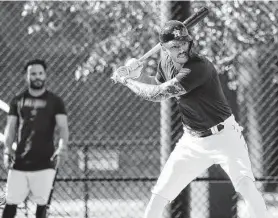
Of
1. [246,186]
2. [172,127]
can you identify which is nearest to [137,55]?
[172,127]

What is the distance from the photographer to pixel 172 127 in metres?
6.20

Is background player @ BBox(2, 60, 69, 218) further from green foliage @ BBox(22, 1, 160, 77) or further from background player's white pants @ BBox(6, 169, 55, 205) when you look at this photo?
green foliage @ BBox(22, 1, 160, 77)

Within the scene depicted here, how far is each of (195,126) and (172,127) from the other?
94cm

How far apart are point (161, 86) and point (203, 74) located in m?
0.33

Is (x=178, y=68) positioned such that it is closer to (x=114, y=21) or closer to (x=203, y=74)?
(x=203, y=74)

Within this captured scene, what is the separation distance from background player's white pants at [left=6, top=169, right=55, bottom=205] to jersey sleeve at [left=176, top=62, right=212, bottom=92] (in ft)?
4.15

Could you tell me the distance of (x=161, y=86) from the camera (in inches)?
203

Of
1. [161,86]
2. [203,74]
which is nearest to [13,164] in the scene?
[161,86]

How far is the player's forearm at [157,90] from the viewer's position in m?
5.08

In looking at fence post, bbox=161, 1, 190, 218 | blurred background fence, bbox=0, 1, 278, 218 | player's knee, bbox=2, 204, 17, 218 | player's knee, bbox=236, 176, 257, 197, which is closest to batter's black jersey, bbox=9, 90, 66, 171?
player's knee, bbox=2, 204, 17, 218

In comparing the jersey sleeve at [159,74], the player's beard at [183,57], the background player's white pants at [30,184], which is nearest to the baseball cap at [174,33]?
the player's beard at [183,57]

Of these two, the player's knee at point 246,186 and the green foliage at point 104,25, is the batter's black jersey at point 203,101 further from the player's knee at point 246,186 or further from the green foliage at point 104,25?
the green foliage at point 104,25

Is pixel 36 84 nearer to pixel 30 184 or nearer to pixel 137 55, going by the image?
pixel 30 184

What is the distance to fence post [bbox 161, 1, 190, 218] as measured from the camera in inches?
238
